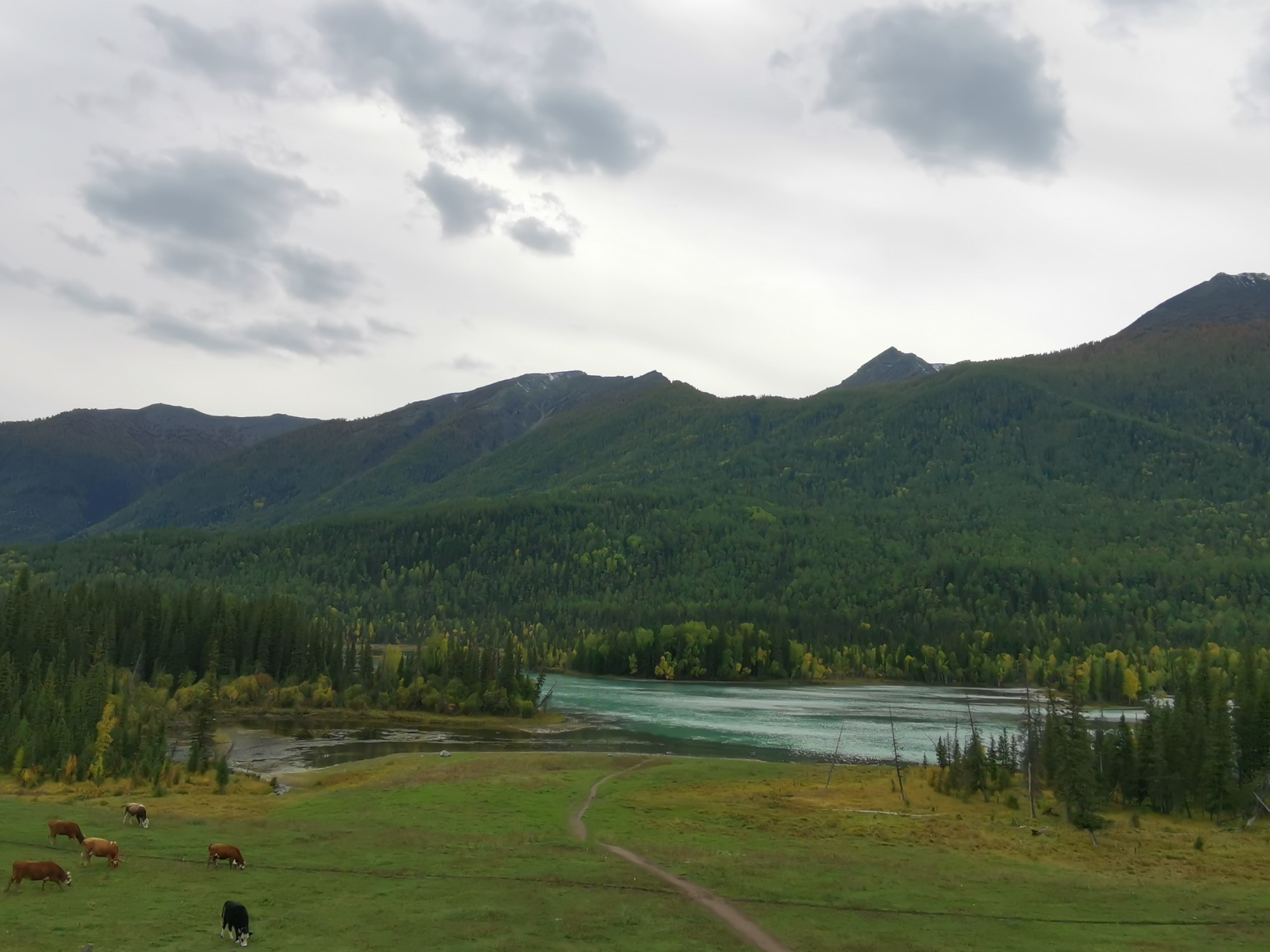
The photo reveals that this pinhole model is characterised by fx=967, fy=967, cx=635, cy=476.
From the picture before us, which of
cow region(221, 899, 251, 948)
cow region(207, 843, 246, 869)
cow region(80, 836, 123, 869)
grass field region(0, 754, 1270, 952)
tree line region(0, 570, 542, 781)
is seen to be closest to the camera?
cow region(221, 899, 251, 948)

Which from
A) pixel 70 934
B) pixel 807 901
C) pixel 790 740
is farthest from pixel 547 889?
pixel 790 740

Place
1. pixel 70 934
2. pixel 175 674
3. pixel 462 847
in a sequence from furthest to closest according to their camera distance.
A: 1. pixel 175 674
2. pixel 462 847
3. pixel 70 934

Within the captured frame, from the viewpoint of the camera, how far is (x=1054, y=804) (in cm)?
7275

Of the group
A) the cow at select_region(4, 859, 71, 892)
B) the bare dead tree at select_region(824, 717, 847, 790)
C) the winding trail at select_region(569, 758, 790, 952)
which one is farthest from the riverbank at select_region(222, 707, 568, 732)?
the cow at select_region(4, 859, 71, 892)

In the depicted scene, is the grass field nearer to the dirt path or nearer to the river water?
the dirt path

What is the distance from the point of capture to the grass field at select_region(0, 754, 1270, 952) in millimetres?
34406

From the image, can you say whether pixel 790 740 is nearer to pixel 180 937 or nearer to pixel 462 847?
pixel 462 847

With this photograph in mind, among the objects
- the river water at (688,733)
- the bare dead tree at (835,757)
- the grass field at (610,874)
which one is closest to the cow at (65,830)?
the grass field at (610,874)

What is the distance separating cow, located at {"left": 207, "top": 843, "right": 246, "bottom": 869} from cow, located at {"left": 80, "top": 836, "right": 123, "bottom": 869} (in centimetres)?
367

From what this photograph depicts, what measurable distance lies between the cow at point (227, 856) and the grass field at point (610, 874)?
2.55 feet

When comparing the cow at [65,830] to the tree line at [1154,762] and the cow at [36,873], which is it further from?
the tree line at [1154,762]

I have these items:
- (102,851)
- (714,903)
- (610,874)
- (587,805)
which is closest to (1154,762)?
(587,805)

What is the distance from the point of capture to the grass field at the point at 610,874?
1355 inches

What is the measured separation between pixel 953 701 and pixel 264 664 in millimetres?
125980
